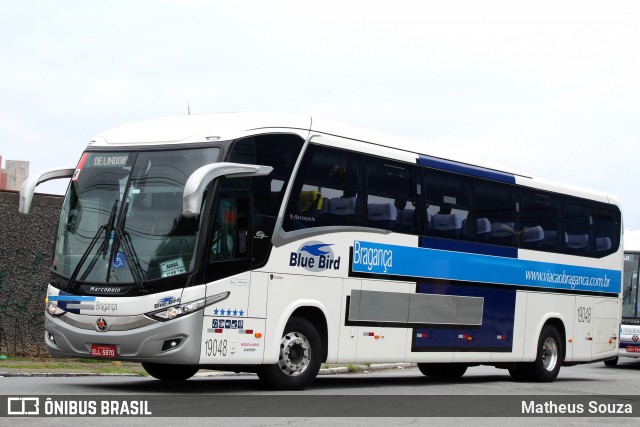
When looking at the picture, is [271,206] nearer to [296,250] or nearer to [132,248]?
[296,250]

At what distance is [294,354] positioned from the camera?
48.7 ft

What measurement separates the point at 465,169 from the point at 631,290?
42.2ft

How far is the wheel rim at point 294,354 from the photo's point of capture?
577 inches

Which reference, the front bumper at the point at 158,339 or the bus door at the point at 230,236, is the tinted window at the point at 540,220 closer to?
the bus door at the point at 230,236

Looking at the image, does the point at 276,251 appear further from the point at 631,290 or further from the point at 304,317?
the point at 631,290

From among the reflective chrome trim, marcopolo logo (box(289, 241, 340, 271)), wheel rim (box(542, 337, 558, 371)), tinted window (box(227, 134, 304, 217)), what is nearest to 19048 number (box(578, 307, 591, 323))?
wheel rim (box(542, 337, 558, 371))

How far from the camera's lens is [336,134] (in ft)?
51.2

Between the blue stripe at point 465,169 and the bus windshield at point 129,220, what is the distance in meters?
4.87

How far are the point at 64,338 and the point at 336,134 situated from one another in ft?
15.6

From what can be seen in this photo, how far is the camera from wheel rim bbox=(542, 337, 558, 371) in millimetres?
20625

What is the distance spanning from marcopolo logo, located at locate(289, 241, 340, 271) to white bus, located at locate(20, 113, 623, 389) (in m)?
0.03

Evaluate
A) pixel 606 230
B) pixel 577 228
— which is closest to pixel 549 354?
pixel 577 228
